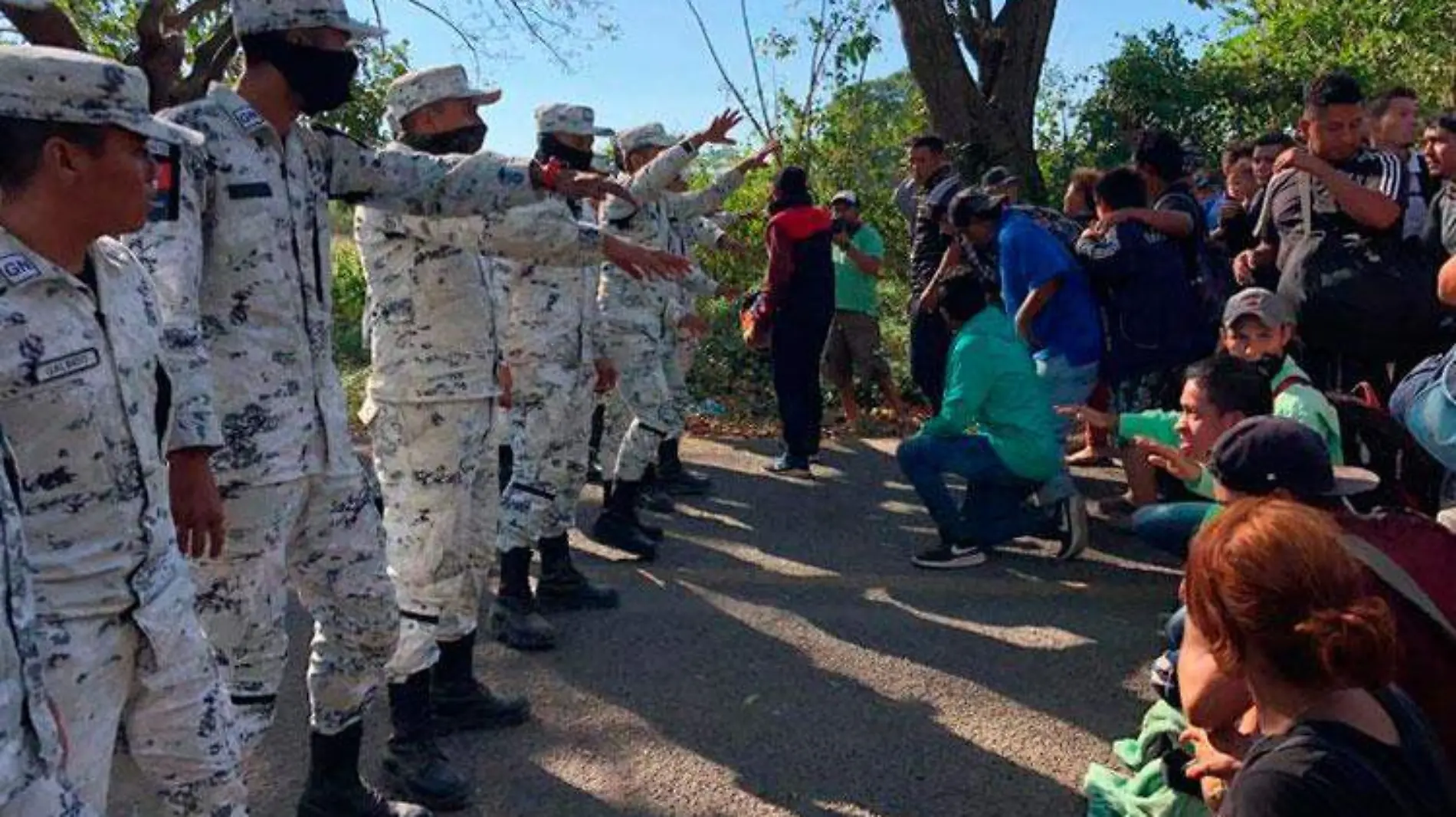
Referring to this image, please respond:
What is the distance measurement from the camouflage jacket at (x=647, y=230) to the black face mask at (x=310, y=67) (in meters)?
2.50

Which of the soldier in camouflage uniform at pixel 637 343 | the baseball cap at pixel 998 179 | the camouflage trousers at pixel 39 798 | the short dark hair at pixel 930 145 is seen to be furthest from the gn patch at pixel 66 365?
the baseball cap at pixel 998 179

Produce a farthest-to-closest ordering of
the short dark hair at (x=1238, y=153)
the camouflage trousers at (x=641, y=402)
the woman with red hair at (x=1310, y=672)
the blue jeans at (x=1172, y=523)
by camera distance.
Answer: the short dark hair at (x=1238, y=153)
the camouflage trousers at (x=641, y=402)
the blue jeans at (x=1172, y=523)
the woman with red hair at (x=1310, y=672)

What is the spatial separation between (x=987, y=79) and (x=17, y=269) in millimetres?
9929

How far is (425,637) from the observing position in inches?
146

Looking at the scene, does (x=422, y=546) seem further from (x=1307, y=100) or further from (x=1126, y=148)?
(x=1126, y=148)

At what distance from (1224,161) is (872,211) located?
16.2 feet

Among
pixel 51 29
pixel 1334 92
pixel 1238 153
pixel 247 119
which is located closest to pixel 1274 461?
pixel 247 119

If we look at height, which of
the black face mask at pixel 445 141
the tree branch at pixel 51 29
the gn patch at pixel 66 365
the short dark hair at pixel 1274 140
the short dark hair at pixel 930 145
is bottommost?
the gn patch at pixel 66 365

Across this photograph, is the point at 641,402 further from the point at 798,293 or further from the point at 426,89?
the point at 426,89

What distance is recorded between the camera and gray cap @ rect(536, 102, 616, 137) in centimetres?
498

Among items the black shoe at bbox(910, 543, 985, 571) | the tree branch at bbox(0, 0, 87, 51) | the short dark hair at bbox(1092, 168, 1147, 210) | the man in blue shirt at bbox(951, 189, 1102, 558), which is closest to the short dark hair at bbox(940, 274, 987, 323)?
the man in blue shirt at bbox(951, 189, 1102, 558)

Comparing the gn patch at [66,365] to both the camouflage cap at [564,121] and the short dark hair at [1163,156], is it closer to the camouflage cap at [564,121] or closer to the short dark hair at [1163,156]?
the camouflage cap at [564,121]

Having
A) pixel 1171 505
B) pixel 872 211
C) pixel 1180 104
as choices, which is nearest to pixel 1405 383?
pixel 1171 505

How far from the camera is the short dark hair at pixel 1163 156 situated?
626cm
